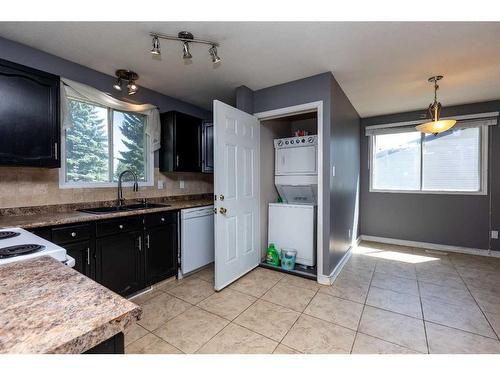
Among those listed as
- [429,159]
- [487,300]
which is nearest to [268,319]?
[487,300]

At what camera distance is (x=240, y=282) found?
259 cm

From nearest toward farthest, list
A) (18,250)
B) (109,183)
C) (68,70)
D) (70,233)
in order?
1. (18,250)
2. (70,233)
3. (68,70)
4. (109,183)

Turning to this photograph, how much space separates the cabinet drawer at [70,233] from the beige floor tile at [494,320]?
3242mm

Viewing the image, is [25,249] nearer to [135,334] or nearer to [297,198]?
[135,334]

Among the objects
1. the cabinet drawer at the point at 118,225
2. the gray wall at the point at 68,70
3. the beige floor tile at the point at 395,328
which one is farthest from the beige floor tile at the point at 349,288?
the gray wall at the point at 68,70

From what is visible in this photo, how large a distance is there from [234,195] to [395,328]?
1.80m

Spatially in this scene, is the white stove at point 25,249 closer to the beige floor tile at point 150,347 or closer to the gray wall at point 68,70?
the beige floor tile at point 150,347

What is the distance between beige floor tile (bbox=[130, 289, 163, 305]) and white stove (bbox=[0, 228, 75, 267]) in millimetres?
1158

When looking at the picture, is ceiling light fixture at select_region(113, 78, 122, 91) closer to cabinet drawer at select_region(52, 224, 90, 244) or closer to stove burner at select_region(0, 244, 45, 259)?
cabinet drawer at select_region(52, 224, 90, 244)

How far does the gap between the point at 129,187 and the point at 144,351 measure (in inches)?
71.4

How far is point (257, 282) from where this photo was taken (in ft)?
8.50

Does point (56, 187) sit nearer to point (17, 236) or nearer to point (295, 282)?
point (17, 236)

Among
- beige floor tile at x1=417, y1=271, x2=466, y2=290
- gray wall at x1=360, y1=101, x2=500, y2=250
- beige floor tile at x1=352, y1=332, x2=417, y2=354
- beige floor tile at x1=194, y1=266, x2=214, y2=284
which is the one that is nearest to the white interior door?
beige floor tile at x1=194, y1=266, x2=214, y2=284

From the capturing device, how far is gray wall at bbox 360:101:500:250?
341 cm
